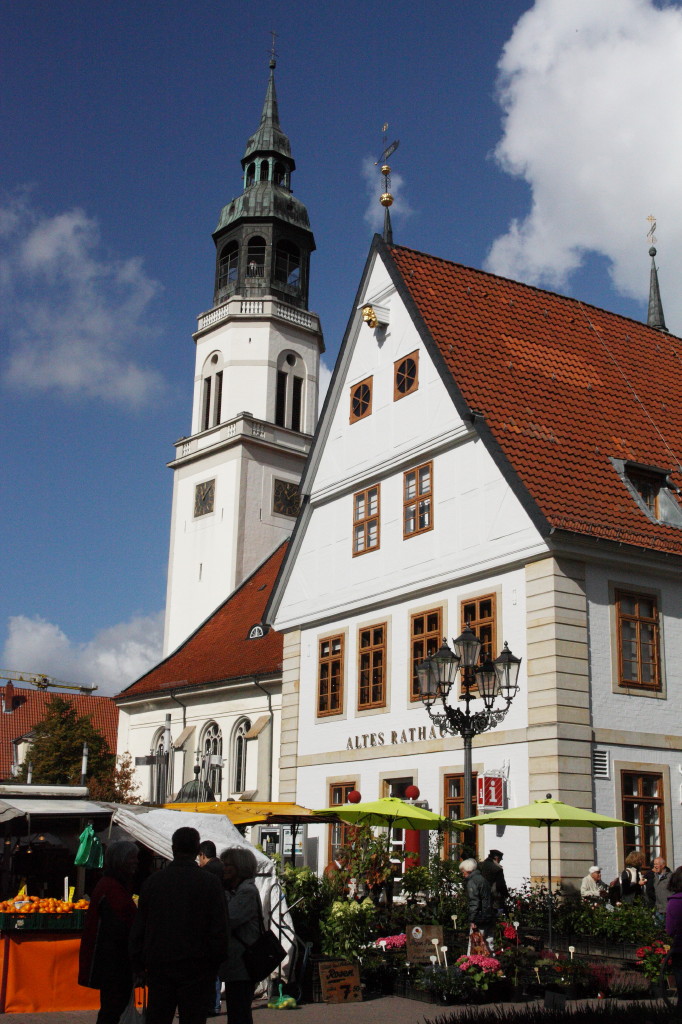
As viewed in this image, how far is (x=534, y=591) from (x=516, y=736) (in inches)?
95.8

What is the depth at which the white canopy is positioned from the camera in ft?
45.2

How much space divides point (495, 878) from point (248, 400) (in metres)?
41.6

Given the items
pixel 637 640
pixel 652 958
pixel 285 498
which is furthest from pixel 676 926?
pixel 285 498

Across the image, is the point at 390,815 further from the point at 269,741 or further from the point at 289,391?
the point at 289,391

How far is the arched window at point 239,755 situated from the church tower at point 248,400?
14.8 metres

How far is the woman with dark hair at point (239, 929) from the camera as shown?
824cm

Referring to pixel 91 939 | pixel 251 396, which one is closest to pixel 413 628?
pixel 91 939

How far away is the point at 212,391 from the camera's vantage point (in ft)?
188

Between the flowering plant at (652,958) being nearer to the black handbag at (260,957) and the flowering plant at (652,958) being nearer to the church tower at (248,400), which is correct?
the black handbag at (260,957)

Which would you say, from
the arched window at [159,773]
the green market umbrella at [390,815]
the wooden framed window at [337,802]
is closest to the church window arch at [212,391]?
the arched window at [159,773]

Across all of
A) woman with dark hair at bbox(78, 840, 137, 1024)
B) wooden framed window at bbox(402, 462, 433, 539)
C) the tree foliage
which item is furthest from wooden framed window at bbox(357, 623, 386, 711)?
the tree foliage

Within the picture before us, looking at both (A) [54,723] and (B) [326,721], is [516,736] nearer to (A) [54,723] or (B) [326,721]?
(B) [326,721]

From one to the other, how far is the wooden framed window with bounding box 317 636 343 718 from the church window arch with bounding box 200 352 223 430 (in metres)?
31.9

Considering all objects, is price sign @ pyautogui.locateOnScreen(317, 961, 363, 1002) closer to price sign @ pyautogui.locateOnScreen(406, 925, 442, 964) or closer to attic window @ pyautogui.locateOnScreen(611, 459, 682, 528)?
price sign @ pyautogui.locateOnScreen(406, 925, 442, 964)
